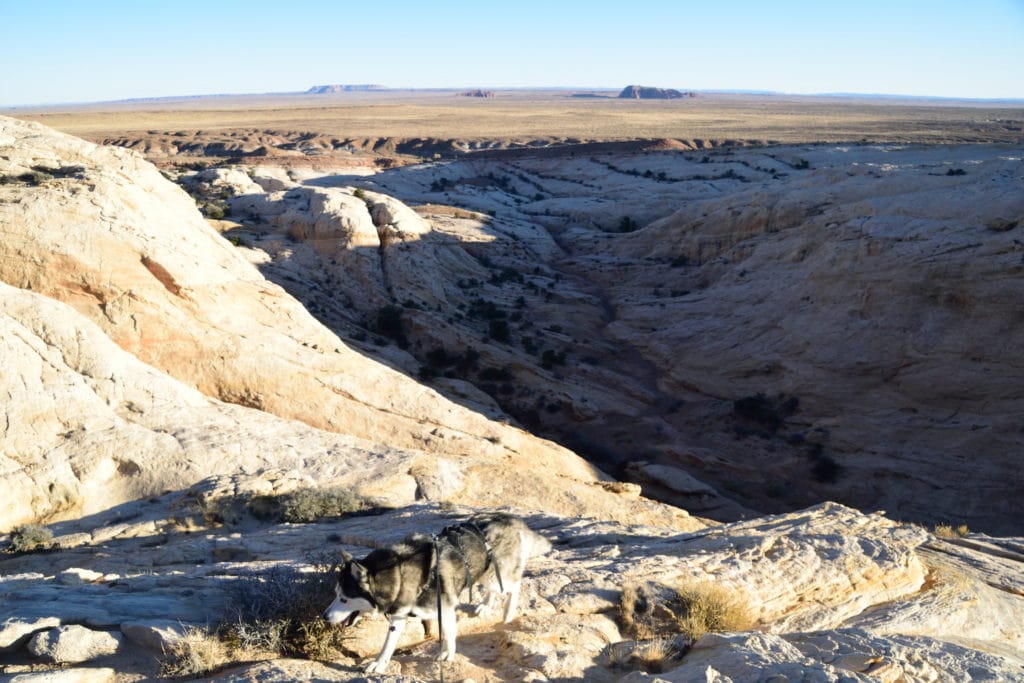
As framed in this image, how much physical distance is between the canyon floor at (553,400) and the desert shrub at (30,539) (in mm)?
335

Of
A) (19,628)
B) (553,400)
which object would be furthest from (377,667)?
(553,400)

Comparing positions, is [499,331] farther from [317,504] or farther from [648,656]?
[648,656]

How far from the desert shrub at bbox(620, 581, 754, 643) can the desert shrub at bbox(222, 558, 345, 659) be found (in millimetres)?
2573

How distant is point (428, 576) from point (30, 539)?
584cm

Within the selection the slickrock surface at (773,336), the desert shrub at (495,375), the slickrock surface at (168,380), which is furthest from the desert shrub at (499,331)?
the slickrock surface at (168,380)

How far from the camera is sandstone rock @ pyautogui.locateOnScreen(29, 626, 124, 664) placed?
507 centimetres

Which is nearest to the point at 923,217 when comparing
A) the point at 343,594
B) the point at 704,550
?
the point at 704,550

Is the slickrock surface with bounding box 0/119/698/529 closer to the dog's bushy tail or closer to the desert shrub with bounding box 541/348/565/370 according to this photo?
the dog's bushy tail

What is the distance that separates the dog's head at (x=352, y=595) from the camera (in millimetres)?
5078

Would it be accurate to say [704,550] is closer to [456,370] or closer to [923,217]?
[456,370]

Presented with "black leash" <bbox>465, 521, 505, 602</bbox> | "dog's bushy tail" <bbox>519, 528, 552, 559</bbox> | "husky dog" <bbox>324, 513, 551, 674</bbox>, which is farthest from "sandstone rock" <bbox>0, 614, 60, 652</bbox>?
"dog's bushy tail" <bbox>519, 528, 552, 559</bbox>

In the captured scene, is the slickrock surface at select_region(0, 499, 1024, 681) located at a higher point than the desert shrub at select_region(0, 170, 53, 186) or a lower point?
lower

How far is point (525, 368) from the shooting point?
23.0 metres

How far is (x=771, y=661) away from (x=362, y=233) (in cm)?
2234
